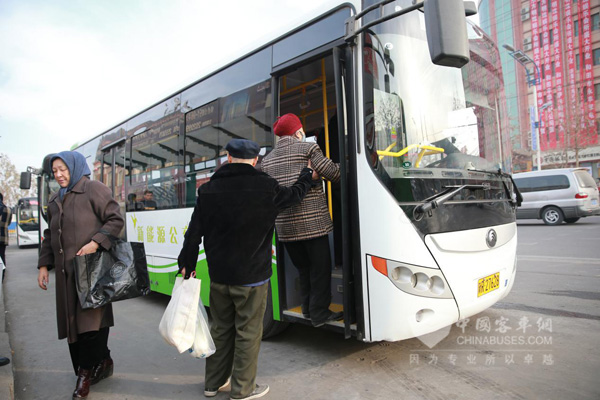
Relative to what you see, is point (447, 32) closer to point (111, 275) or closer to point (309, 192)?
point (309, 192)

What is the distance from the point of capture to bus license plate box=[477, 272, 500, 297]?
10.9ft

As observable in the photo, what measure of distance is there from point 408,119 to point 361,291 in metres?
1.38

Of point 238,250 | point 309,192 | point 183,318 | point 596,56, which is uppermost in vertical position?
point 596,56

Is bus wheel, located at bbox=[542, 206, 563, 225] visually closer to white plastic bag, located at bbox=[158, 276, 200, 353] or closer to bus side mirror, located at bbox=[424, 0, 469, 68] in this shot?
bus side mirror, located at bbox=[424, 0, 469, 68]

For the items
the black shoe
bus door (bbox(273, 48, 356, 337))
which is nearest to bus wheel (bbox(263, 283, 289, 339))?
bus door (bbox(273, 48, 356, 337))

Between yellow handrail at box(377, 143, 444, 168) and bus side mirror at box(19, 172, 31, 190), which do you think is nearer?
yellow handrail at box(377, 143, 444, 168)

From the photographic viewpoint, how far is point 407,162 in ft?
10.2

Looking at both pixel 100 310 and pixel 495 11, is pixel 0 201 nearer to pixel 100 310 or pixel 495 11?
pixel 100 310

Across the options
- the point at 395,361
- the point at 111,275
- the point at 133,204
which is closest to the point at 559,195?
the point at 395,361

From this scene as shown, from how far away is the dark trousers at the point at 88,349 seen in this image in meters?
3.16

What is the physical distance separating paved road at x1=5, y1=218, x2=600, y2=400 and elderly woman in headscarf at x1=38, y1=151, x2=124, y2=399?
1.16 feet

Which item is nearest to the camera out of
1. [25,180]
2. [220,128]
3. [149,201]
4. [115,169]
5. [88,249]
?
[88,249]

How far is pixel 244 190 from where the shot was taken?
9.12 feet

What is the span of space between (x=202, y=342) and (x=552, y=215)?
51.6 ft
